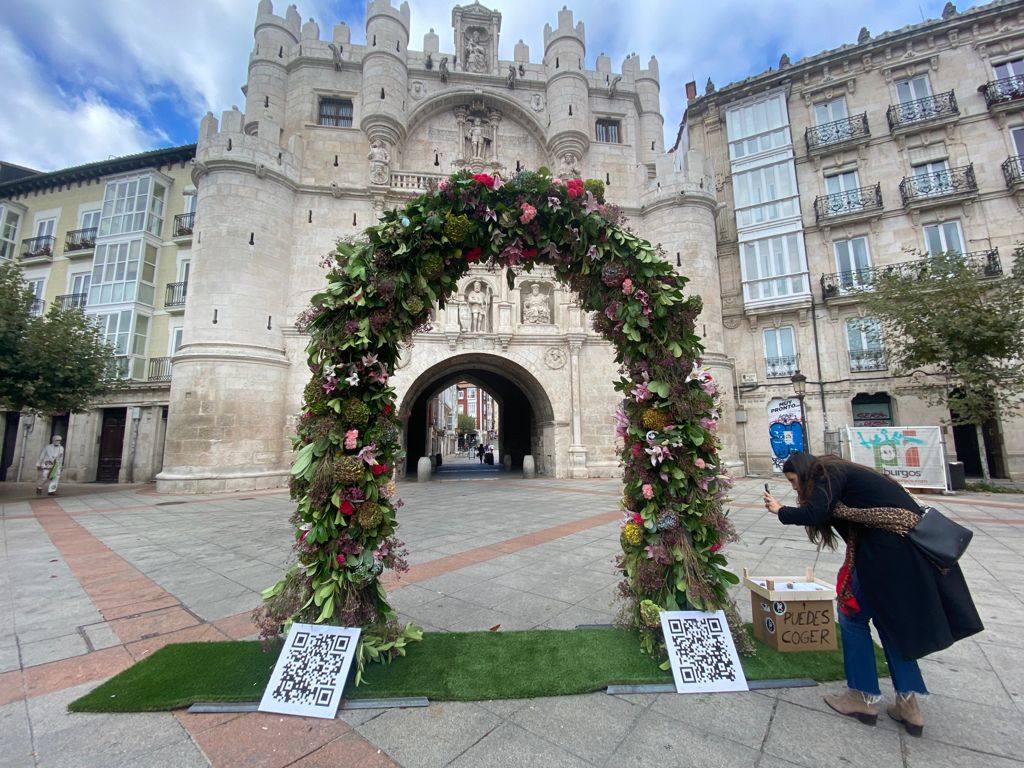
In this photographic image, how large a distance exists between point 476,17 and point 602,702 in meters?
26.1

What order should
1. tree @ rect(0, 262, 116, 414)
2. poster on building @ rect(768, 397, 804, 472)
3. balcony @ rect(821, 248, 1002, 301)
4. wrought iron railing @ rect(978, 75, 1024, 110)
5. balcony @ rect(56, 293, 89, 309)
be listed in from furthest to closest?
1. balcony @ rect(56, 293, 89, 309)
2. poster on building @ rect(768, 397, 804, 472)
3. wrought iron railing @ rect(978, 75, 1024, 110)
4. balcony @ rect(821, 248, 1002, 301)
5. tree @ rect(0, 262, 116, 414)

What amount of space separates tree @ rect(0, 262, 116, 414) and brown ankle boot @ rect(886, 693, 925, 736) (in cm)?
1859

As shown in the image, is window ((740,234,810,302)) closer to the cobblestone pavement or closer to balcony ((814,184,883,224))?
balcony ((814,184,883,224))

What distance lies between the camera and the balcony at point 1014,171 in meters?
16.3

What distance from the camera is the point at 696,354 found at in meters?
3.46

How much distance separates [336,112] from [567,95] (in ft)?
33.0

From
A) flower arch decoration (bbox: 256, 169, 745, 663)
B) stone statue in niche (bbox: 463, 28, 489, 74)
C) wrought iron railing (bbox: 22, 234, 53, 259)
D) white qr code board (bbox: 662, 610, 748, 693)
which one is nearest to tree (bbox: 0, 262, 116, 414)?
wrought iron railing (bbox: 22, 234, 53, 259)

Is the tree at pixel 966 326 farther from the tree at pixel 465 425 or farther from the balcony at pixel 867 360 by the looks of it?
the tree at pixel 465 425

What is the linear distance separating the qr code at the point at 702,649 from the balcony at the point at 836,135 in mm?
23604

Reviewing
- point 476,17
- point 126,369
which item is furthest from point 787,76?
point 126,369

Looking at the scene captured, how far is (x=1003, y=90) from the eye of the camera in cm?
1727

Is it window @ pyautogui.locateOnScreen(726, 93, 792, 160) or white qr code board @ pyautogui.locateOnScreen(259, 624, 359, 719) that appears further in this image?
window @ pyautogui.locateOnScreen(726, 93, 792, 160)

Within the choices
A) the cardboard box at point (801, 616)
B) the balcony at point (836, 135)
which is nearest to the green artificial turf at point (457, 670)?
the cardboard box at point (801, 616)

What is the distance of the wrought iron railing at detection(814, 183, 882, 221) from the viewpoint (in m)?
18.4
